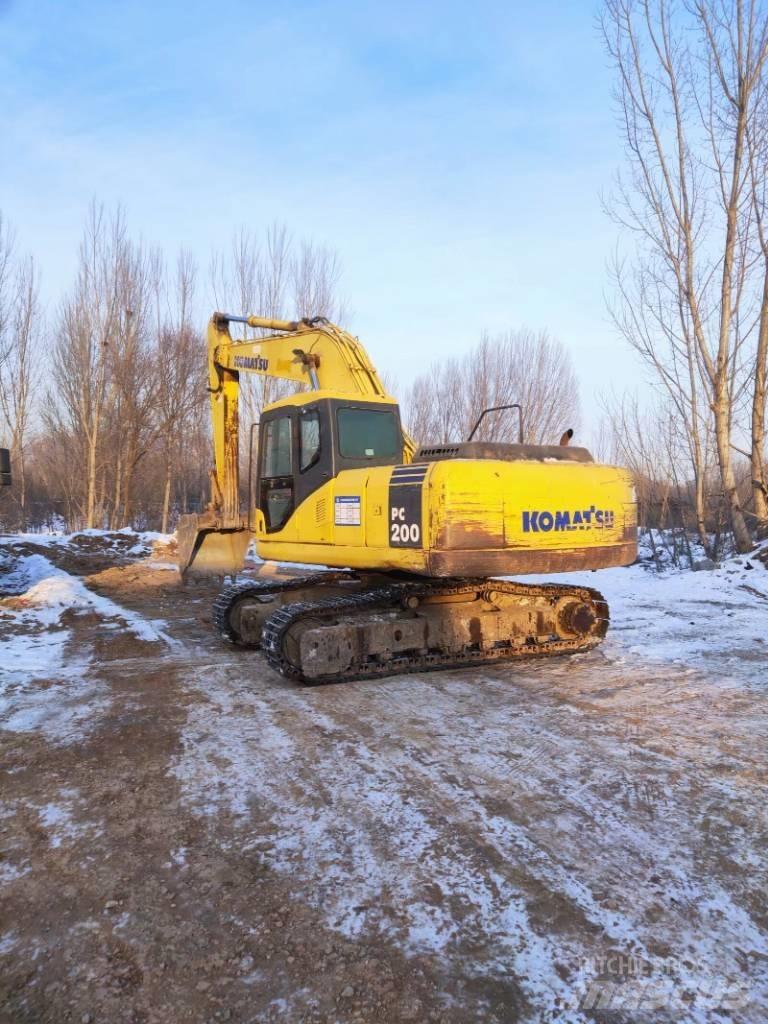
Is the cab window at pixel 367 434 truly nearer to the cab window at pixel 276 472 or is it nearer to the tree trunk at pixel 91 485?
the cab window at pixel 276 472

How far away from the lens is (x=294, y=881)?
274 centimetres

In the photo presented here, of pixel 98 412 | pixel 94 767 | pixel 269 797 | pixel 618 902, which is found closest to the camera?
pixel 618 902

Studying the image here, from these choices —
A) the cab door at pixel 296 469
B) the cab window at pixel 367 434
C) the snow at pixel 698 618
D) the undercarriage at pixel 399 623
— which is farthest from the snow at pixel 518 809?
the cab window at pixel 367 434

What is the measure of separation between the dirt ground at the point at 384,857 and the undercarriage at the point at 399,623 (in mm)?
487

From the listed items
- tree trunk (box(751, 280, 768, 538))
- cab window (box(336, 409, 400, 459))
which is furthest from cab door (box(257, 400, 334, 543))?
tree trunk (box(751, 280, 768, 538))

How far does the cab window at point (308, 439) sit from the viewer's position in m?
6.41

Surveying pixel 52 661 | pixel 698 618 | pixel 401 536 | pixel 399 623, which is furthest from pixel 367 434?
pixel 698 618

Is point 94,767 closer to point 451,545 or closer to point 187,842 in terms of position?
point 187,842

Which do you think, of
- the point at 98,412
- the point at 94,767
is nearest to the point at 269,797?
the point at 94,767

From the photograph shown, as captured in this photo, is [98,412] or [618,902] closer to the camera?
[618,902]

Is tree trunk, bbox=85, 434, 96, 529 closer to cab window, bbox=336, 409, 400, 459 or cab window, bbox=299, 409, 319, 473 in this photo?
cab window, bbox=299, 409, 319, 473

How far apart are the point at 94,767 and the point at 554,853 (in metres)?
2.57

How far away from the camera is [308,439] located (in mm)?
6465

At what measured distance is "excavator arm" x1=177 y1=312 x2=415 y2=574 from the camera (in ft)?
24.1
